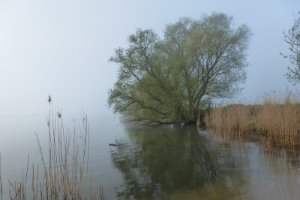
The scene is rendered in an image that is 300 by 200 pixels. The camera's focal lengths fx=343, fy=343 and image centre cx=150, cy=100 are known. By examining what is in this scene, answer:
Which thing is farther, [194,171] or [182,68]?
[182,68]

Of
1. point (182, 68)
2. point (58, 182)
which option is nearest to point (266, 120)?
point (58, 182)

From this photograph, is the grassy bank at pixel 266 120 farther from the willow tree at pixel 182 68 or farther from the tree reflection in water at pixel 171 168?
the willow tree at pixel 182 68

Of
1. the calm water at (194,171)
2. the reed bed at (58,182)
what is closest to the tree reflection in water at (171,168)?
the calm water at (194,171)

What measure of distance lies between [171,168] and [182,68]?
16.9 m

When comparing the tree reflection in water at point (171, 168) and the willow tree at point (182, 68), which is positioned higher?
the willow tree at point (182, 68)

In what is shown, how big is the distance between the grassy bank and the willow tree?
6707 mm

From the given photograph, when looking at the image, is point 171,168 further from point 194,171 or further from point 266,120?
point 266,120

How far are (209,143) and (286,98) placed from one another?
406 cm

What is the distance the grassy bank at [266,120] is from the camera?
12.5 m

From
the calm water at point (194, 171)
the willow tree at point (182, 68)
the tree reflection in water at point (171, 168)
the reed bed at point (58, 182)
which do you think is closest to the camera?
the reed bed at point (58, 182)

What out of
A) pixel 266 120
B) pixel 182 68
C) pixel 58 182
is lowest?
pixel 58 182

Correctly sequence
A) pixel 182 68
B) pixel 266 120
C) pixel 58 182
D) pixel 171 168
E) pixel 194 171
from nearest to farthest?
pixel 58 182 → pixel 194 171 → pixel 171 168 → pixel 266 120 → pixel 182 68

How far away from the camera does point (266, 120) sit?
1470cm

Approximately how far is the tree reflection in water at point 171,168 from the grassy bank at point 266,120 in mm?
2295
